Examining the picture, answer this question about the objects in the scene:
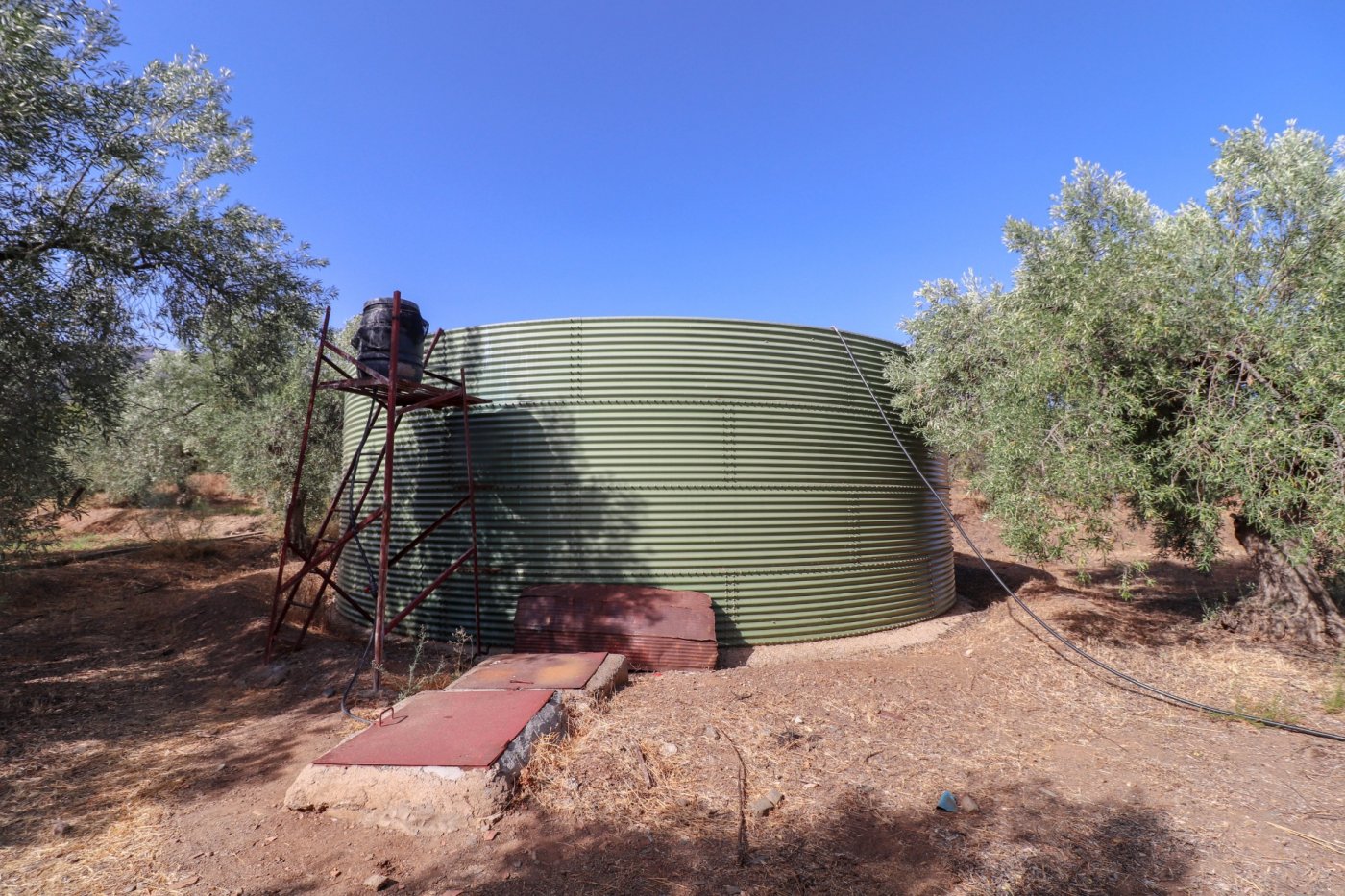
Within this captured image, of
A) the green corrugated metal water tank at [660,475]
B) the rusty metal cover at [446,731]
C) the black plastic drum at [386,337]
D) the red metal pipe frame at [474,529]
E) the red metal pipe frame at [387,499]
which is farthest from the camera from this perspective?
the green corrugated metal water tank at [660,475]

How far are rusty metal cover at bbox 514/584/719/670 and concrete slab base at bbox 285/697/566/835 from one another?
2.88 meters

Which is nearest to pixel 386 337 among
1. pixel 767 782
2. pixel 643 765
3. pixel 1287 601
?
pixel 643 765

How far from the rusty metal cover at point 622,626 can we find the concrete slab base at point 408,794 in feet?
9.45

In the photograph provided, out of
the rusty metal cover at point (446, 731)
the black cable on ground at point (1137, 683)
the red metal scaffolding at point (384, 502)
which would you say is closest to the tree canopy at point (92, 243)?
the red metal scaffolding at point (384, 502)

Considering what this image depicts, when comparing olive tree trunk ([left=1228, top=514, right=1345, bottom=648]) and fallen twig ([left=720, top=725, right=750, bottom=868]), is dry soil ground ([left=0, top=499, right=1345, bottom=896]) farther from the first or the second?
olive tree trunk ([left=1228, top=514, right=1345, bottom=648])

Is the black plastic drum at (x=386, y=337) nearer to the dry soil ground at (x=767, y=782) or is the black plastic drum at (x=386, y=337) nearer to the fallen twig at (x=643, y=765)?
the dry soil ground at (x=767, y=782)

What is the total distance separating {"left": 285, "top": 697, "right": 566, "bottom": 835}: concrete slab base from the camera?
3936 millimetres

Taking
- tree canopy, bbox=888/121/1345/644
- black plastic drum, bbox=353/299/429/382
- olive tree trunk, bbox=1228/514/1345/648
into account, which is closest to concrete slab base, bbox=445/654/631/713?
black plastic drum, bbox=353/299/429/382

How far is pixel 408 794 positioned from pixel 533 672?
2119 millimetres

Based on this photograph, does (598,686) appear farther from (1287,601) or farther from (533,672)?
(1287,601)

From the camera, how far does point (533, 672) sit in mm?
6113

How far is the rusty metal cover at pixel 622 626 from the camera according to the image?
708 centimetres

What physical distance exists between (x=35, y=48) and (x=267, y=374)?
5.03 m

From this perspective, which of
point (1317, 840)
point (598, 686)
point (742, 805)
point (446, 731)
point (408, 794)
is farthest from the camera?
point (598, 686)
